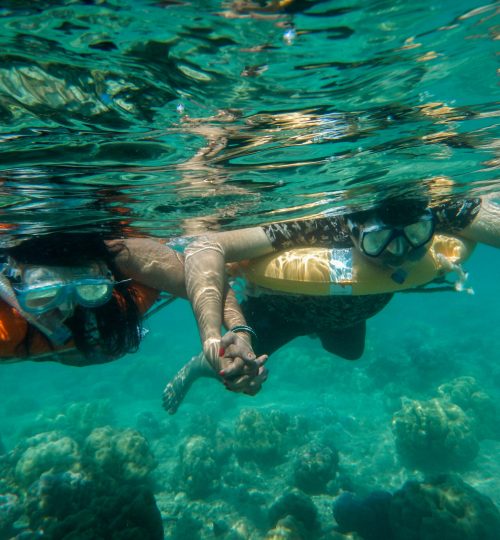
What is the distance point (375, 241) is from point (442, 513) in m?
6.48

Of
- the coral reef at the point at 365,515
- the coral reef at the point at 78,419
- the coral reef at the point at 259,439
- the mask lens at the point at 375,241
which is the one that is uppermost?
the mask lens at the point at 375,241

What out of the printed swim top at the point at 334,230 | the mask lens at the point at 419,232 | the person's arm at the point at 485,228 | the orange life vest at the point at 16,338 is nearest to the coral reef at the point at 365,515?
the person's arm at the point at 485,228

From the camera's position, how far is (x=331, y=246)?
6.19m

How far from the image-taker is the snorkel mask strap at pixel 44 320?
3562 millimetres

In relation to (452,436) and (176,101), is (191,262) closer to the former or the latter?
(176,101)

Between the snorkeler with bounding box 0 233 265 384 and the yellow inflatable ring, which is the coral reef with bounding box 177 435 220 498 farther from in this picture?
the snorkeler with bounding box 0 233 265 384

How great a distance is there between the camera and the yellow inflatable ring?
5395mm

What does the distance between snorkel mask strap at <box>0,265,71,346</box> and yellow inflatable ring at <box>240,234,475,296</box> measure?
286cm

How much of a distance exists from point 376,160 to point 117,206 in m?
4.78

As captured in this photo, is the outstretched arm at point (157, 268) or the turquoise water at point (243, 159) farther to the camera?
the outstretched arm at point (157, 268)

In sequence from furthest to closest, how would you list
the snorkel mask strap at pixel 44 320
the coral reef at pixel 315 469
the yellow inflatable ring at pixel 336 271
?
the coral reef at pixel 315 469, the yellow inflatable ring at pixel 336 271, the snorkel mask strap at pixel 44 320

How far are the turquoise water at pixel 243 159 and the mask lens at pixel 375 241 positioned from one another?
59.6 inches

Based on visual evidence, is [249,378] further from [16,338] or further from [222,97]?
[222,97]

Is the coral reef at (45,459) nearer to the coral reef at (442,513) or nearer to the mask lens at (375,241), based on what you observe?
the coral reef at (442,513)
